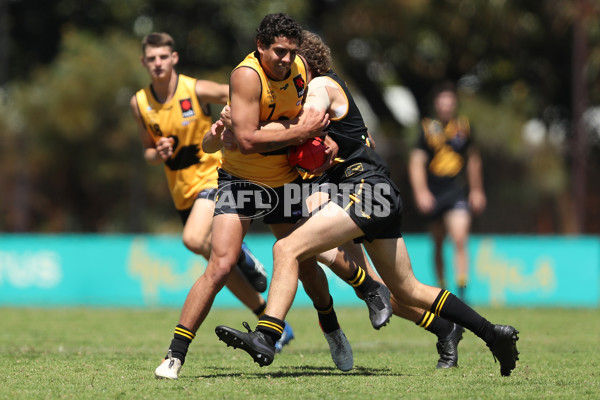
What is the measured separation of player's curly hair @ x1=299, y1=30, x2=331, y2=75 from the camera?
603 cm

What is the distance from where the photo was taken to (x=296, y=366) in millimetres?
6555

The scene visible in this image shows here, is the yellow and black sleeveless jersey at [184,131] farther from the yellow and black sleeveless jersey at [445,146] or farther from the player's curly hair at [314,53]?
the yellow and black sleeveless jersey at [445,146]

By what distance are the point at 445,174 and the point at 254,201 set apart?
636 centimetres

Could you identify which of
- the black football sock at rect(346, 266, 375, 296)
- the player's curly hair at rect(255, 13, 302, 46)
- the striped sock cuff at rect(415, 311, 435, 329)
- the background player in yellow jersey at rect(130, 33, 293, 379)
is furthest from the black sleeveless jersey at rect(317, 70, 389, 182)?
the background player in yellow jersey at rect(130, 33, 293, 379)

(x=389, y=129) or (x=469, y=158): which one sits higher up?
(x=389, y=129)

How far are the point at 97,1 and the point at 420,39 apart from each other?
302 inches

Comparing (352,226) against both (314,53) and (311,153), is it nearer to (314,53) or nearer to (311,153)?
(311,153)

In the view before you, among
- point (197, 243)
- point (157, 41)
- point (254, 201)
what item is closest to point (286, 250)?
point (254, 201)

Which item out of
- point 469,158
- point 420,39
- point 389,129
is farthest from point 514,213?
point 389,129

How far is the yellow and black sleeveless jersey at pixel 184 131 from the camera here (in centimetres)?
805

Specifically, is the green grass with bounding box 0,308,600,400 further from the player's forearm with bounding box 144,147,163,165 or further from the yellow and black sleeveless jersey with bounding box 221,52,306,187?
the player's forearm with bounding box 144,147,163,165

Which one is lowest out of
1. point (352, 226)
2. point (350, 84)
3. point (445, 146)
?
point (352, 226)

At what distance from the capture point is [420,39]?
21.5 meters

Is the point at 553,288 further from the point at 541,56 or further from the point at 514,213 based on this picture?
the point at 541,56
